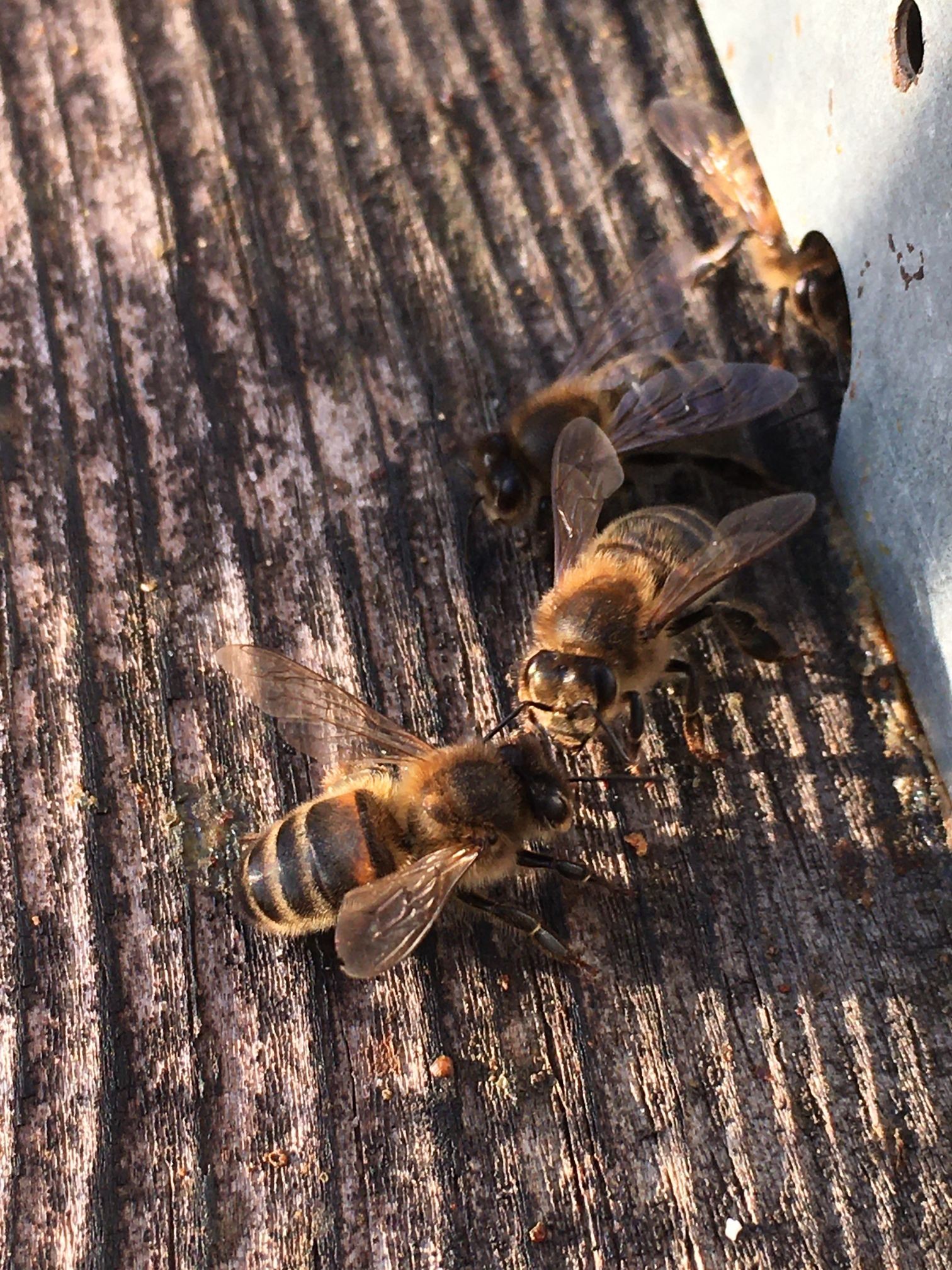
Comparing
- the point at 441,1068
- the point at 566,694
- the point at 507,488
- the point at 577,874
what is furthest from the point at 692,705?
the point at 441,1068

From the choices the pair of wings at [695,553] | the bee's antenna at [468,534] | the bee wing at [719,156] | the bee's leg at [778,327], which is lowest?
the pair of wings at [695,553]

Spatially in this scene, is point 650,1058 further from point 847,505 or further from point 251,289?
point 251,289

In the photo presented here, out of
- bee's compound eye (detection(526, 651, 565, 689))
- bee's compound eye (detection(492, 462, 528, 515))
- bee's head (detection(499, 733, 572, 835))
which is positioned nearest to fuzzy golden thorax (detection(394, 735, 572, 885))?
bee's head (detection(499, 733, 572, 835))

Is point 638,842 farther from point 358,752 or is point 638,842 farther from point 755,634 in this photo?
point 358,752

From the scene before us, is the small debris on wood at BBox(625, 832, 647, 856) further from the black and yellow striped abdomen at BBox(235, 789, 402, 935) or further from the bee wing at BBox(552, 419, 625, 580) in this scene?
the bee wing at BBox(552, 419, 625, 580)

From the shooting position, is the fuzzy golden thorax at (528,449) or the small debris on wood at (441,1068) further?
the fuzzy golden thorax at (528,449)

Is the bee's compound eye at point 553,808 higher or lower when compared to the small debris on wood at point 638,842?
higher

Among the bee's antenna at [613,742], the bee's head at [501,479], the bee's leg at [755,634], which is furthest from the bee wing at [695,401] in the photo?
the bee's antenna at [613,742]

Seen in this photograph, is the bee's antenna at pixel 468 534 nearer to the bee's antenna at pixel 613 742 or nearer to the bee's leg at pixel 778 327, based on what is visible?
the bee's antenna at pixel 613 742
